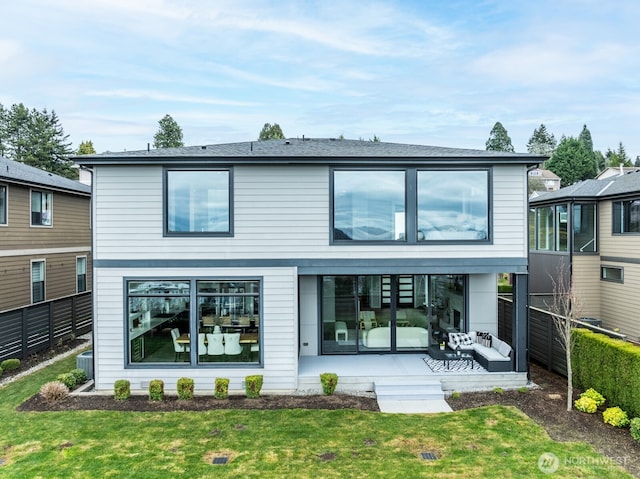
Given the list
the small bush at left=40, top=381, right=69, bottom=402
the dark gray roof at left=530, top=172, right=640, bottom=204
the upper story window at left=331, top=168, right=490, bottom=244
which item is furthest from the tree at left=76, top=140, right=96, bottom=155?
the dark gray roof at left=530, top=172, right=640, bottom=204

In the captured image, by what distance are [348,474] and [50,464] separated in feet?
14.8

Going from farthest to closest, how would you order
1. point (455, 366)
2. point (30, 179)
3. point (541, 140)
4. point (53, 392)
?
point (541, 140) < point (30, 179) < point (455, 366) < point (53, 392)

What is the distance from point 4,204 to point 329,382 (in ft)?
39.4

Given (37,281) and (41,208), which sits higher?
(41,208)

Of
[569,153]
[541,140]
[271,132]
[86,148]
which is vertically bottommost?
[271,132]

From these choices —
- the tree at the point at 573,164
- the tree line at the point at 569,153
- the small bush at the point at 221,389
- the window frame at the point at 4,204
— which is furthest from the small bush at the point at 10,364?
the tree at the point at 573,164

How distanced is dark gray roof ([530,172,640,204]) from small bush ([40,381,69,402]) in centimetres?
1652

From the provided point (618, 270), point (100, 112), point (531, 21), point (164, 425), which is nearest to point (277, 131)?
point (100, 112)

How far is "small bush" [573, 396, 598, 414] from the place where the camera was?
24.9 feet

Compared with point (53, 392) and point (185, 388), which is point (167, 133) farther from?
point (185, 388)

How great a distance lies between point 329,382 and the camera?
28.5 ft

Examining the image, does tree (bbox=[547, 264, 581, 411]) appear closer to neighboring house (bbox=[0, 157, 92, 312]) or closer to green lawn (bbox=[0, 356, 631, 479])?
green lawn (bbox=[0, 356, 631, 479])

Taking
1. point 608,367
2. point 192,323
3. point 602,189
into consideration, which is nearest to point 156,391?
point 192,323

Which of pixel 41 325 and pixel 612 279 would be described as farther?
pixel 612 279
